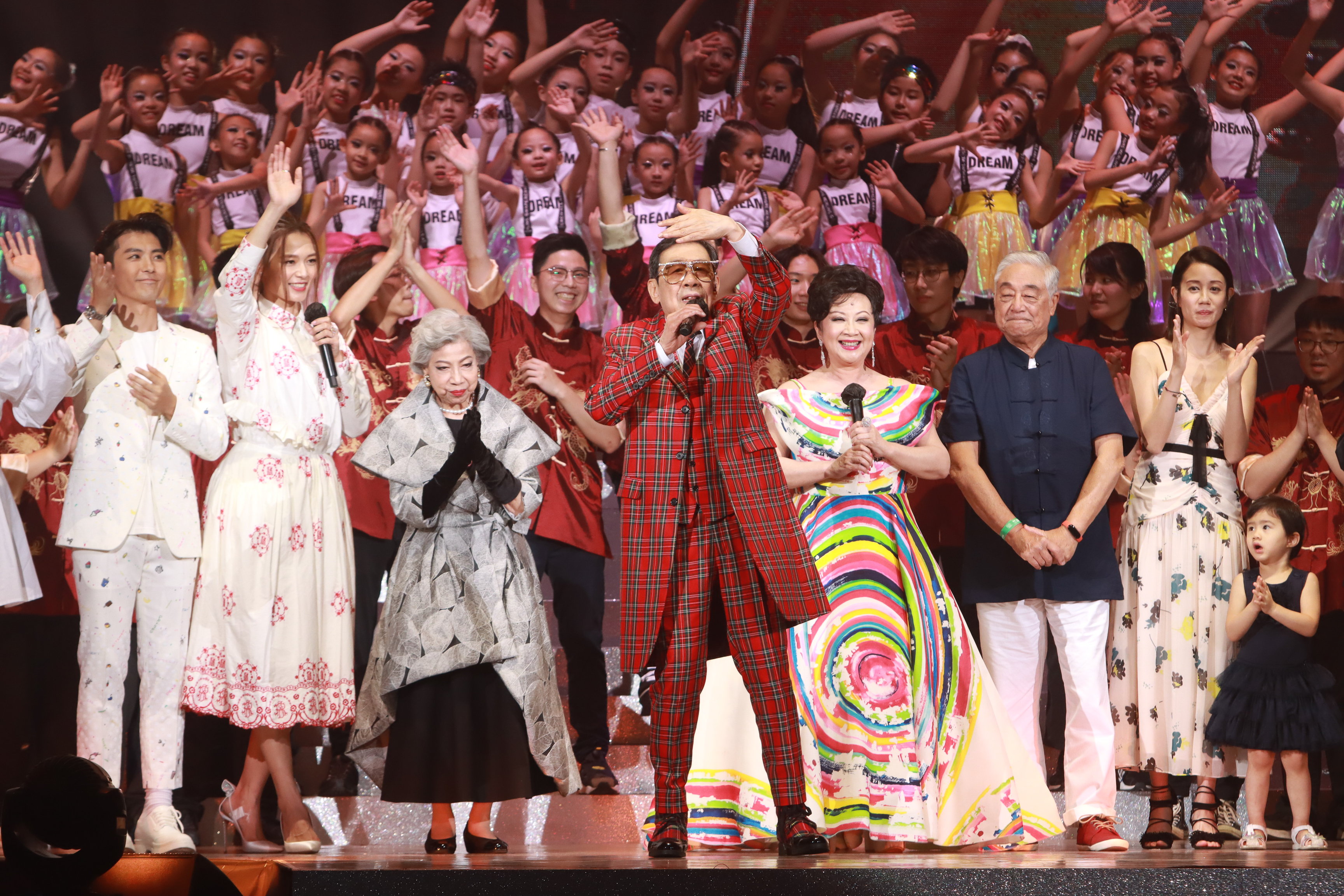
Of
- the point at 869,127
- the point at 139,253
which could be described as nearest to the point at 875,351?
the point at 869,127

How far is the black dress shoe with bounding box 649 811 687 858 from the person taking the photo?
3.21 meters

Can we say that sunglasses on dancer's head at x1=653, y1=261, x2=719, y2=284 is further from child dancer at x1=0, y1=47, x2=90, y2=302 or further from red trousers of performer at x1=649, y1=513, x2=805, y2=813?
child dancer at x1=0, y1=47, x2=90, y2=302

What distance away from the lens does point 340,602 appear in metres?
4.04

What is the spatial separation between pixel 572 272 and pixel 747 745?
2.11 metres

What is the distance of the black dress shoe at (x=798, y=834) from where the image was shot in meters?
3.18

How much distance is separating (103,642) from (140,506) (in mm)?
414

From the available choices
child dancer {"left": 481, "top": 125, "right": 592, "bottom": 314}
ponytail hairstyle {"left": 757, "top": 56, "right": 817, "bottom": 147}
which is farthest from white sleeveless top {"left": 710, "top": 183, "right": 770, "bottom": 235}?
child dancer {"left": 481, "top": 125, "right": 592, "bottom": 314}

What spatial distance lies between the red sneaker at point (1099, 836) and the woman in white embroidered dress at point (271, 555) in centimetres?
219

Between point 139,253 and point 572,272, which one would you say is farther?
point 572,272

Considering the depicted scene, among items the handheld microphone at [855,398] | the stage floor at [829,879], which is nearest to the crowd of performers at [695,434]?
the handheld microphone at [855,398]

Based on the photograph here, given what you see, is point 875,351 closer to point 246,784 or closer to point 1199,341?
point 1199,341

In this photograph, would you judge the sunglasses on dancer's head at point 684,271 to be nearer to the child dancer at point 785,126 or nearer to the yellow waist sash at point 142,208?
the child dancer at point 785,126

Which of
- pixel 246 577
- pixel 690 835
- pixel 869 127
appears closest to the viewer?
pixel 690 835

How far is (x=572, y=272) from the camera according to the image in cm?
507
